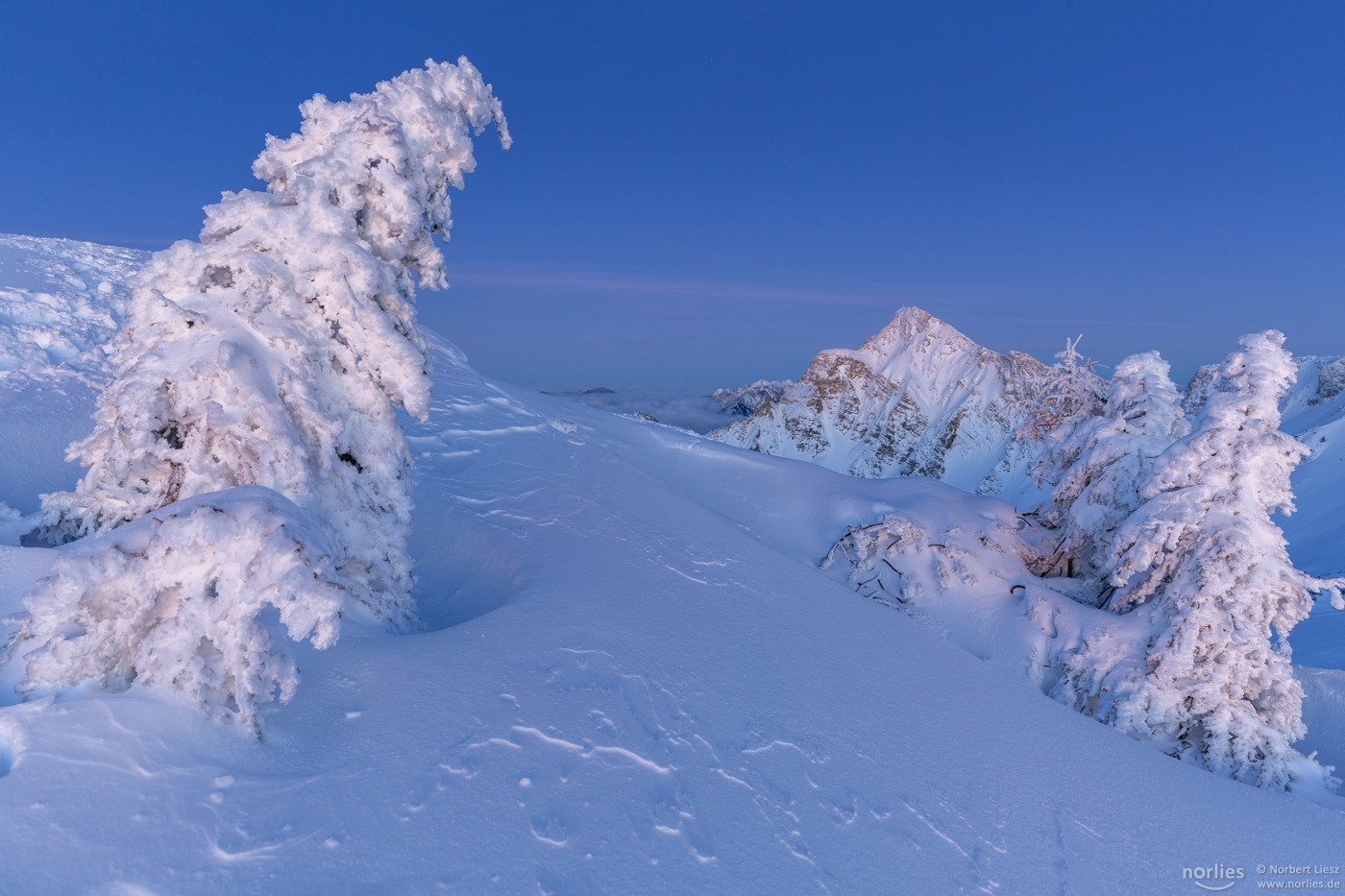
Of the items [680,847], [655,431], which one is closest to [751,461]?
[655,431]

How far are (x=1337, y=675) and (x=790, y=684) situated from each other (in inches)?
451

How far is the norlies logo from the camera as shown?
417cm

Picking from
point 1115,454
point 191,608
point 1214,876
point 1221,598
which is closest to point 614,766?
point 191,608

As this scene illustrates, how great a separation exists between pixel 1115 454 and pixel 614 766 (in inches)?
412

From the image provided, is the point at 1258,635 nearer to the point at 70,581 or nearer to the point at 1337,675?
the point at 1337,675

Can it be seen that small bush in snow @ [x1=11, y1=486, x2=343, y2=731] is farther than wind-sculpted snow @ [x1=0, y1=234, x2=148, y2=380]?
No

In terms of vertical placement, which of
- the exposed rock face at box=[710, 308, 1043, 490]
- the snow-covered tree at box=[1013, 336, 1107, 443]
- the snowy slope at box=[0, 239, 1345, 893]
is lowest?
the snowy slope at box=[0, 239, 1345, 893]

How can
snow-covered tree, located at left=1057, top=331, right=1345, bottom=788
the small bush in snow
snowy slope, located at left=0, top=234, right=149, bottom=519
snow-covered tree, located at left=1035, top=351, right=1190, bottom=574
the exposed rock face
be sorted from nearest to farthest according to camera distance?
the small bush in snow < snowy slope, located at left=0, top=234, right=149, bottom=519 < snow-covered tree, located at left=1057, top=331, right=1345, bottom=788 < snow-covered tree, located at left=1035, top=351, right=1190, bottom=574 < the exposed rock face

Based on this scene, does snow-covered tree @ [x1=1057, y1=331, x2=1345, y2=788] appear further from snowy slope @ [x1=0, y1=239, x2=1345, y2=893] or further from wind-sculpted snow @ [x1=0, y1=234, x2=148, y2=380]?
wind-sculpted snow @ [x1=0, y1=234, x2=148, y2=380]

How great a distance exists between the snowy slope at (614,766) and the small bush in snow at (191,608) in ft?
0.69

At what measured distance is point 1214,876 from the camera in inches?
167

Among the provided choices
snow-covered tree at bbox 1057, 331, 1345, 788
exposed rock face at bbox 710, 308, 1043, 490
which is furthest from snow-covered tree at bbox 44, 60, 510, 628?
exposed rock face at bbox 710, 308, 1043, 490

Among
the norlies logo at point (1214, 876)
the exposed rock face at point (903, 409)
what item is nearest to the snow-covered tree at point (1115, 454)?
the norlies logo at point (1214, 876)

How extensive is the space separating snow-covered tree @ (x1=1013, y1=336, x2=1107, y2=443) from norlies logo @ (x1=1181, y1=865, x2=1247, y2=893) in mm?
8329
